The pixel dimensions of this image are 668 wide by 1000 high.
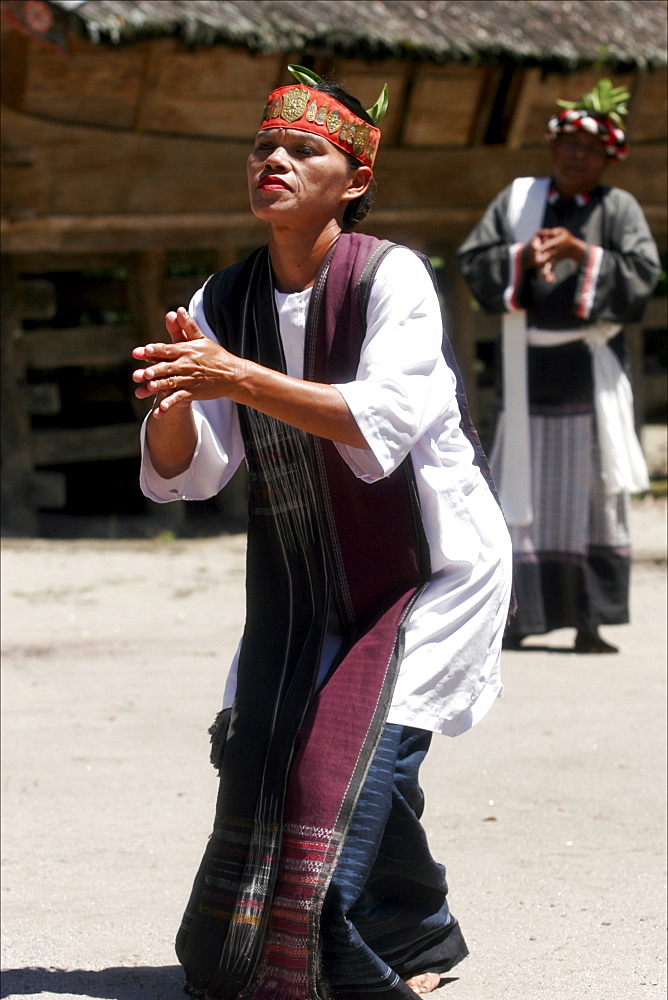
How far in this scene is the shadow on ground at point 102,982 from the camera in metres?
2.99

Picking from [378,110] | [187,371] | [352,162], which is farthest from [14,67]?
[187,371]

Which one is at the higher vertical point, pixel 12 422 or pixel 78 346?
pixel 78 346

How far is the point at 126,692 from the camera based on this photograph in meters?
5.46

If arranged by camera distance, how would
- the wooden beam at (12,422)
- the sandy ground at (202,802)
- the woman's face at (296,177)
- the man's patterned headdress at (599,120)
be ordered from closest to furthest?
the woman's face at (296,177)
the sandy ground at (202,802)
the man's patterned headdress at (599,120)
the wooden beam at (12,422)

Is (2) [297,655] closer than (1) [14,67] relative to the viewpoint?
Yes

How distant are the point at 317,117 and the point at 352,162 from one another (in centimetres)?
11

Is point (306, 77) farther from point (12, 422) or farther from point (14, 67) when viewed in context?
point (12, 422)

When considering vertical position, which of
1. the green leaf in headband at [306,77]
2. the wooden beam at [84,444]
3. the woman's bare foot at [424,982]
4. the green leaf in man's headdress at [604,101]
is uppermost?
the green leaf in headband at [306,77]

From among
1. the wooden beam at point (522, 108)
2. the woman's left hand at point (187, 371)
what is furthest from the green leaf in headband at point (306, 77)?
the wooden beam at point (522, 108)

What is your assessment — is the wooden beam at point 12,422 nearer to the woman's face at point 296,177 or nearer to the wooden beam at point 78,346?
the wooden beam at point 78,346

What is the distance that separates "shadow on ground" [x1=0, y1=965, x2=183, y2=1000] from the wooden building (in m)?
5.03

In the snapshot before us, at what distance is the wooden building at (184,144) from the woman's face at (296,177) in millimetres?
4714

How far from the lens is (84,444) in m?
8.79

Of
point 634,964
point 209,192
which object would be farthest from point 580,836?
point 209,192
